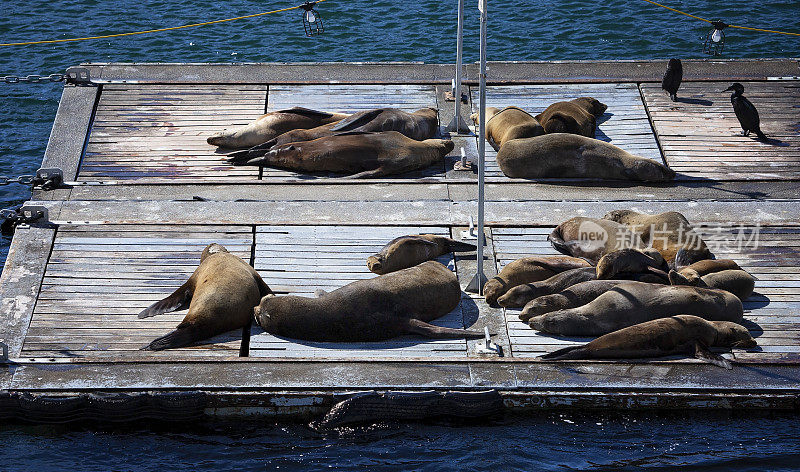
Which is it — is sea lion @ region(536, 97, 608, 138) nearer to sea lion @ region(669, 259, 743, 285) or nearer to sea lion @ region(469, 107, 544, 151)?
sea lion @ region(469, 107, 544, 151)

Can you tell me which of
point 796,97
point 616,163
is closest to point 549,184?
point 616,163

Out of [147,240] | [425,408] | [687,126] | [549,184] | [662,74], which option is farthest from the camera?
[662,74]

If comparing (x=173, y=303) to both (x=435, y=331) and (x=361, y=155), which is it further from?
(x=361, y=155)

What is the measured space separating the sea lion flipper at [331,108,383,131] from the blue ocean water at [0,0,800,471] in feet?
12.4

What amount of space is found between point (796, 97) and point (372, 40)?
8.45 meters

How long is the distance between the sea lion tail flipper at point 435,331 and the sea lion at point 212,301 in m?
1.17

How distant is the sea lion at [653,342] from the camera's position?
6980mm

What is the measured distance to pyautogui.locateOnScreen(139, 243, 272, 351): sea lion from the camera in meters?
7.15

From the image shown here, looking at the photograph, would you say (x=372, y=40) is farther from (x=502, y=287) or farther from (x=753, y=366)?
(x=753, y=366)

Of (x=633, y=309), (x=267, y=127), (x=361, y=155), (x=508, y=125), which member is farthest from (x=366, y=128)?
(x=633, y=309)

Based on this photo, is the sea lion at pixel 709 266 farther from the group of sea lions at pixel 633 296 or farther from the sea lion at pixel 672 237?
the sea lion at pixel 672 237

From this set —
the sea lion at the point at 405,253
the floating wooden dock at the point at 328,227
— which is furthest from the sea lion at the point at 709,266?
the sea lion at the point at 405,253

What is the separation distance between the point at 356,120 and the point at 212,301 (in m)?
3.84

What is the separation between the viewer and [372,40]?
59.1 feet
